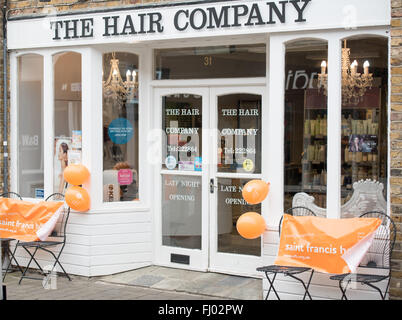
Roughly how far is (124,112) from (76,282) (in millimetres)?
2183

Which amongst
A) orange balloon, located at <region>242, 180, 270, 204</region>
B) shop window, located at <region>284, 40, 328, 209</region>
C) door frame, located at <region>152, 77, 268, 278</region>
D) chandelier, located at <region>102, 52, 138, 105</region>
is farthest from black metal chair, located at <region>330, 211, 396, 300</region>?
chandelier, located at <region>102, 52, 138, 105</region>

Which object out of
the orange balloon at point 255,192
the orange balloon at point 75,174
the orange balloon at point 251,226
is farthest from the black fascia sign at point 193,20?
the orange balloon at point 251,226

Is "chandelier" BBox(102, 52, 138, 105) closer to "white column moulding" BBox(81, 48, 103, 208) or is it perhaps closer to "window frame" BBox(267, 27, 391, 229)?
"white column moulding" BBox(81, 48, 103, 208)

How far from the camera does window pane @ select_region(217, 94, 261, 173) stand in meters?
7.38

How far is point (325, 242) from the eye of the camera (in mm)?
5879

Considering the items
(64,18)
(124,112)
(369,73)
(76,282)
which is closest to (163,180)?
(124,112)

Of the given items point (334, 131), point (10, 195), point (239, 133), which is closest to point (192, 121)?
point (239, 133)

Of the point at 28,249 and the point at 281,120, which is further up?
the point at 281,120

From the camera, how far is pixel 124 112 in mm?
8000

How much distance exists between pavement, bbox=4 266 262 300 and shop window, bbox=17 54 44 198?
1286 mm

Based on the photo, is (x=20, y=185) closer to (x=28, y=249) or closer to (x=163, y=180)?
(x=28, y=249)

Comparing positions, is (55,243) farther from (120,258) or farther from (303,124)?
(303,124)

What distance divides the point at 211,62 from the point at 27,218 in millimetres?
2916

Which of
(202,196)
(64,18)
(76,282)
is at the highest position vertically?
(64,18)
